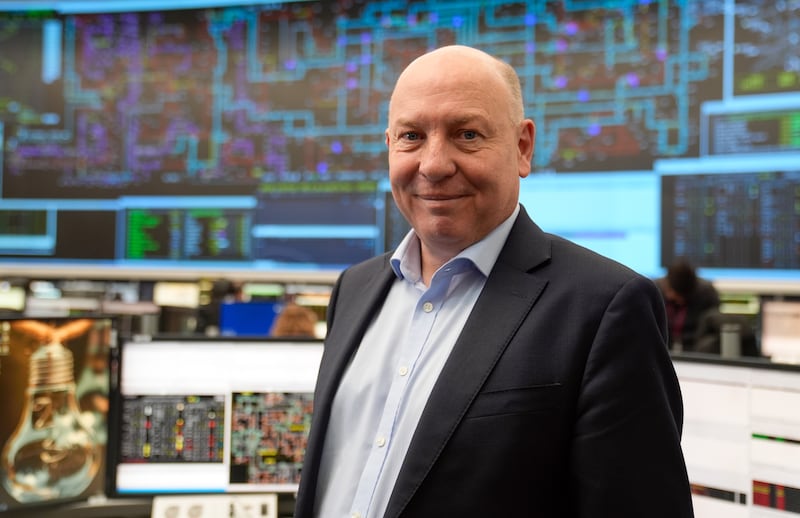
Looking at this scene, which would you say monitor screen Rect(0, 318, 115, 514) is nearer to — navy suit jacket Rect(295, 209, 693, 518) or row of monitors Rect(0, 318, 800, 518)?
row of monitors Rect(0, 318, 800, 518)

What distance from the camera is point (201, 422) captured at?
173 cm

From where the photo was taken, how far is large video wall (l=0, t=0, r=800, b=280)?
480 centimetres

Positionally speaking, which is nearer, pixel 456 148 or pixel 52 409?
pixel 456 148

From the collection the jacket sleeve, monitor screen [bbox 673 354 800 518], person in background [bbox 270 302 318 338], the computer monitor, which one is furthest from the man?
the computer monitor

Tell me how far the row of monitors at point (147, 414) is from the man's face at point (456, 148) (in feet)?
2.19

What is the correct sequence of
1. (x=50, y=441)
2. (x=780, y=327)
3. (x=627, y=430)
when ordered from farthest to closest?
1. (x=780, y=327)
2. (x=50, y=441)
3. (x=627, y=430)

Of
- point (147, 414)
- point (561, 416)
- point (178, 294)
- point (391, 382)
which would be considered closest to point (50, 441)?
point (147, 414)

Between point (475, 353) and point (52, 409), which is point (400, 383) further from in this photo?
point (52, 409)

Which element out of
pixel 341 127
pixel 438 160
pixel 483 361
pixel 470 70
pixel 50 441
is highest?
pixel 341 127

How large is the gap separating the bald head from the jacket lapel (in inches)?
8.8

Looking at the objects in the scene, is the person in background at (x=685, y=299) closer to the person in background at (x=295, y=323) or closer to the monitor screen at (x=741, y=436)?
the person in background at (x=295, y=323)

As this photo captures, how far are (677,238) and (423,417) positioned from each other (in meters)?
4.26

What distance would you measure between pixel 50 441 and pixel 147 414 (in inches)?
8.3

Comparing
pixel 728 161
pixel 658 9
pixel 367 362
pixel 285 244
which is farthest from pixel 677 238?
pixel 367 362
